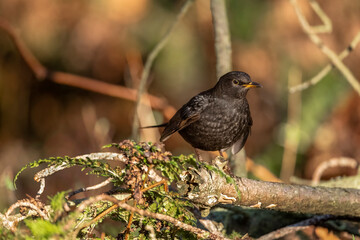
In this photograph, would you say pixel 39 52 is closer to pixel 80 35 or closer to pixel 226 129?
pixel 80 35

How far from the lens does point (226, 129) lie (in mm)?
4145

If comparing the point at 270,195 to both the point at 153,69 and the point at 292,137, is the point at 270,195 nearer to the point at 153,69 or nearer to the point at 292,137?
the point at 292,137

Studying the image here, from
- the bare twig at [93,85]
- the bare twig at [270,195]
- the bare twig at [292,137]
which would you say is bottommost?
the bare twig at [270,195]

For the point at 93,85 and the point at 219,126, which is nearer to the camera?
the point at 219,126

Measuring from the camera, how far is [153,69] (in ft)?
25.6

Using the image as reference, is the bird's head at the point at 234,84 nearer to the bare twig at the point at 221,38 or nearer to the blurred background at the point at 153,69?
the bare twig at the point at 221,38

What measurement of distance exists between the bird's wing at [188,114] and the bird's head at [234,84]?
0.16 metres

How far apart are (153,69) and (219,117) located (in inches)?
148

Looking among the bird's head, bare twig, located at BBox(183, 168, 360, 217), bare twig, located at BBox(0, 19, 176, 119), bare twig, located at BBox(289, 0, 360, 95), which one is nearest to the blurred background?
bare twig, located at BBox(0, 19, 176, 119)

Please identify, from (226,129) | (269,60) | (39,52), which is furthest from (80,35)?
(226,129)

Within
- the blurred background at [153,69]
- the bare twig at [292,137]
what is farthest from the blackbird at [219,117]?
the blurred background at [153,69]

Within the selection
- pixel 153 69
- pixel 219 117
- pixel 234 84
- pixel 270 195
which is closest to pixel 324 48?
pixel 234 84

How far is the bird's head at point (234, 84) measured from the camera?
4.27 metres

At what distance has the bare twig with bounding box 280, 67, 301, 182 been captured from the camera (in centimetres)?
625
